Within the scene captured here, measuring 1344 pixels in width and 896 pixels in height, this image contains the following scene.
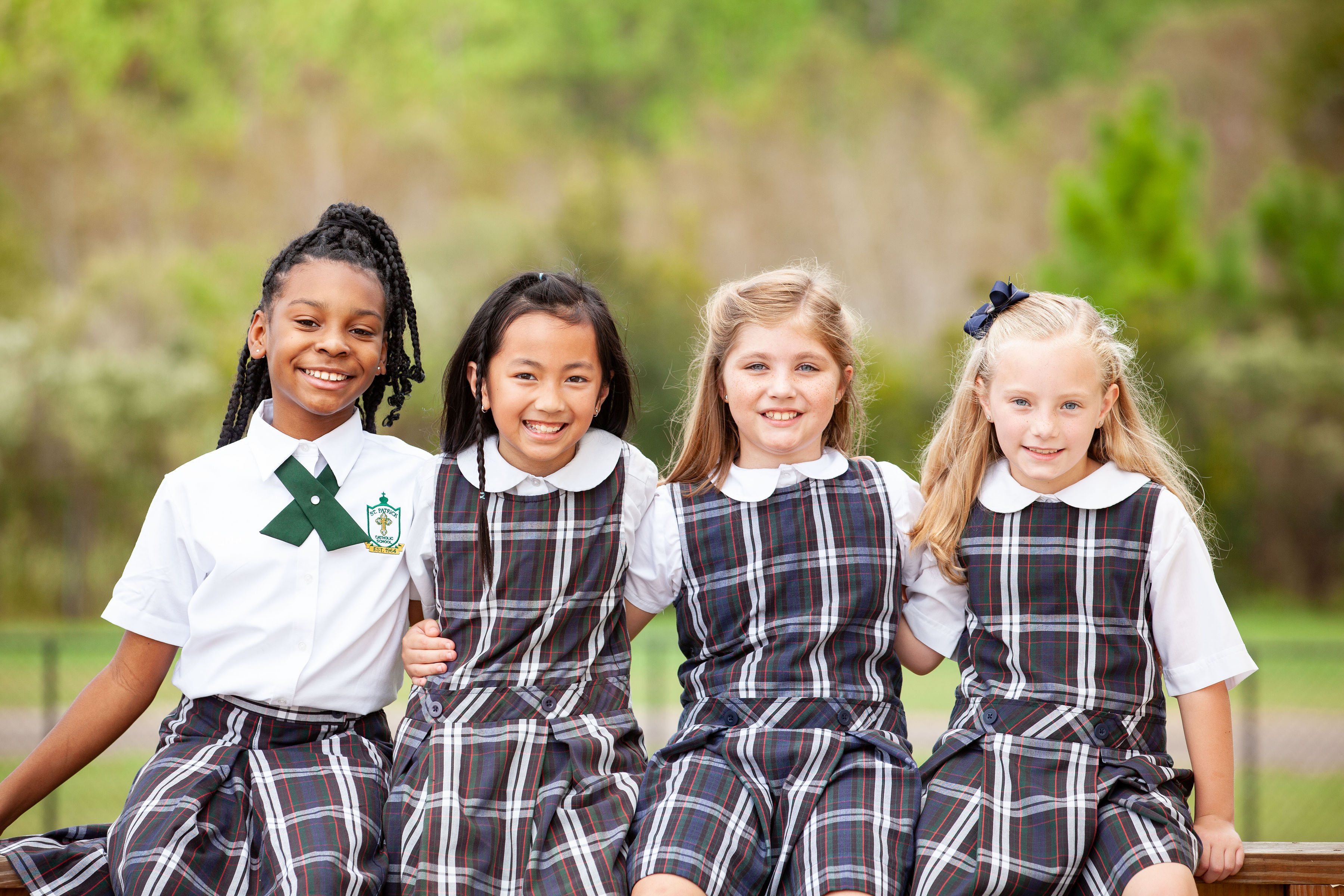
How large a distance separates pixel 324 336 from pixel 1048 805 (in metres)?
1.54

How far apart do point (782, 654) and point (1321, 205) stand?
20438 millimetres

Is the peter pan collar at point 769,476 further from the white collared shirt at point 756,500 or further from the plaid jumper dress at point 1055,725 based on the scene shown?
the plaid jumper dress at point 1055,725

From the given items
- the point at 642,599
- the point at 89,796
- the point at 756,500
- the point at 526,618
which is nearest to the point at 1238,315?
the point at 89,796

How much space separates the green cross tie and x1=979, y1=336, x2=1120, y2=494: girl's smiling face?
121cm

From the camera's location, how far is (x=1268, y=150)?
2159 centimetres

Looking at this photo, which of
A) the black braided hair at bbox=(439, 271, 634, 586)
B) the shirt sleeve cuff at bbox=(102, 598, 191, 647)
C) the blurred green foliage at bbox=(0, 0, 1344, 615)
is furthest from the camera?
the blurred green foliage at bbox=(0, 0, 1344, 615)

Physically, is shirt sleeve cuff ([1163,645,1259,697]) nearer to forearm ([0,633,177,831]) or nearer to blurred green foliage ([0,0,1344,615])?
forearm ([0,633,177,831])

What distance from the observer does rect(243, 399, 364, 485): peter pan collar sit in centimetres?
236

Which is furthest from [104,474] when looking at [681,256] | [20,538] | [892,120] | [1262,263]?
[1262,263]

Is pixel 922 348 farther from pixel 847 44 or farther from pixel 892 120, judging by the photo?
pixel 847 44

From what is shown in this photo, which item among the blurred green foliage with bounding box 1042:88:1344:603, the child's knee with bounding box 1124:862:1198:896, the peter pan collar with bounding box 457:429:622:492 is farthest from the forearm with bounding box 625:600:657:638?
the blurred green foliage with bounding box 1042:88:1344:603

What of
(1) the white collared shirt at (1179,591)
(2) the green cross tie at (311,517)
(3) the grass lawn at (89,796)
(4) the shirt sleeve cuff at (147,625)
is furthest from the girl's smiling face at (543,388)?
(3) the grass lawn at (89,796)

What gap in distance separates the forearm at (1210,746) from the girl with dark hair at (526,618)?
3.22ft

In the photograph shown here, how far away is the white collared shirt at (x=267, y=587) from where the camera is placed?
2.22 meters
